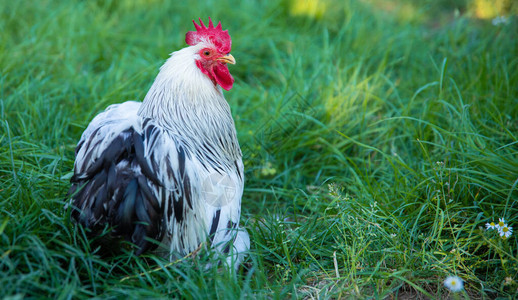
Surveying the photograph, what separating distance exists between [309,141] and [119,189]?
6.58ft

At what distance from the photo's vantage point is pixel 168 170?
2.28 m

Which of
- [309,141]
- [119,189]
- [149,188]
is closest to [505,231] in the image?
[309,141]

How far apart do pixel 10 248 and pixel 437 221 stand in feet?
7.87

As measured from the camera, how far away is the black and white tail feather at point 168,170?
221 centimetres

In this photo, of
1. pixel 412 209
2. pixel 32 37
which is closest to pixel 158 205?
pixel 412 209

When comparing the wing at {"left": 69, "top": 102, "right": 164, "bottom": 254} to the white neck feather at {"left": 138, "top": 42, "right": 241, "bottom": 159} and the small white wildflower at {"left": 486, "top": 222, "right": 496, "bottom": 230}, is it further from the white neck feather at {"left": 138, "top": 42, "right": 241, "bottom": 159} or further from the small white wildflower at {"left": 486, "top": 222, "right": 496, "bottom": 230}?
the small white wildflower at {"left": 486, "top": 222, "right": 496, "bottom": 230}

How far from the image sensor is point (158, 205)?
225cm

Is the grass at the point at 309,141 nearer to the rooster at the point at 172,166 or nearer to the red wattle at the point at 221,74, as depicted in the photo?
the rooster at the point at 172,166

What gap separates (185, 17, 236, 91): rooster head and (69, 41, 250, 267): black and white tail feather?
0.05 m

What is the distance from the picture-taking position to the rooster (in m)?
2.21

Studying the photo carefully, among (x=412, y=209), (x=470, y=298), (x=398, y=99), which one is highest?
(x=398, y=99)

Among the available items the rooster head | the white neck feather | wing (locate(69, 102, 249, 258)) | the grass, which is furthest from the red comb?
the grass

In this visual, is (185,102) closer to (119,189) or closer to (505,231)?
(119,189)

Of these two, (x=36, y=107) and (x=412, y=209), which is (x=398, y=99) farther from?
(x=36, y=107)
